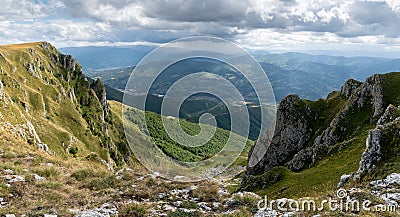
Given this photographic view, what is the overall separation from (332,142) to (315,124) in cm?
1282

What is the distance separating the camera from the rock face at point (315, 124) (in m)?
60.9

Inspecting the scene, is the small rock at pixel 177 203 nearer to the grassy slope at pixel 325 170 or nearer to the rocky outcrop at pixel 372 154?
the grassy slope at pixel 325 170

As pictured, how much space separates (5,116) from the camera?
58.0m

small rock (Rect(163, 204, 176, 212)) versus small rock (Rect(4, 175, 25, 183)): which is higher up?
small rock (Rect(4, 175, 25, 183))

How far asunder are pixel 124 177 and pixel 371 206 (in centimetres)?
1806

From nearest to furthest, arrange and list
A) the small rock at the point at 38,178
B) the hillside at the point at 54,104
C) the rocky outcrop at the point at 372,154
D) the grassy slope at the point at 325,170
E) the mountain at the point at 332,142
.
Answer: the small rock at the point at 38,178
the rocky outcrop at the point at 372,154
the mountain at the point at 332,142
the grassy slope at the point at 325,170
the hillside at the point at 54,104

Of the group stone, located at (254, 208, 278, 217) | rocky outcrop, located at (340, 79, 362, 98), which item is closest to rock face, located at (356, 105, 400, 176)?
stone, located at (254, 208, 278, 217)

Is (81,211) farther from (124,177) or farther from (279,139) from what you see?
(279,139)

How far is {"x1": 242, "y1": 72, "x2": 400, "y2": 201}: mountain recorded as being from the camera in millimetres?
26797

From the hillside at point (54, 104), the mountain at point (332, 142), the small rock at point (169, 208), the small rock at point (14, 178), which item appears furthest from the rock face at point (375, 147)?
the hillside at point (54, 104)

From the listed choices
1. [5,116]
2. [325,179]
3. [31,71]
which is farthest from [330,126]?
[31,71]

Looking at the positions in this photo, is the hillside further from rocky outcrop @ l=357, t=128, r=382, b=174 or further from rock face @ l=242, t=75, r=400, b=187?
rocky outcrop @ l=357, t=128, r=382, b=174

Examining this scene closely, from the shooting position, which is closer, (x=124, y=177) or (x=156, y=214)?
(x=156, y=214)

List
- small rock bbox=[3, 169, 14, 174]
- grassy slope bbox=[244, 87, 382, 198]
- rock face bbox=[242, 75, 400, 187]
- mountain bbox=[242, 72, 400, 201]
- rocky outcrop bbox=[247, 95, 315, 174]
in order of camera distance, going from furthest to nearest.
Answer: rocky outcrop bbox=[247, 95, 315, 174] → rock face bbox=[242, 75, 400, 187] → grassy slope bbox=[244, 87, 382, 198] → mountain bbox=[242, 72, 400, 201] → small rock bbox=[3, 169, 14, 174]
